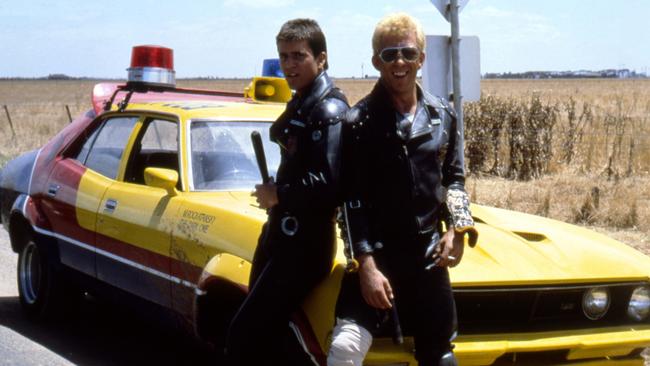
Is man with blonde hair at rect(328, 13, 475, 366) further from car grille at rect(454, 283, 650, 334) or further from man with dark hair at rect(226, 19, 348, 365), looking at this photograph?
car grille at rect(454, 283, 650, 334)

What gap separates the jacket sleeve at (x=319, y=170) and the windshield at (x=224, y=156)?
1.54 meters

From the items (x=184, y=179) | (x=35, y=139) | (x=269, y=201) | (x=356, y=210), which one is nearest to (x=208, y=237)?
(x=184, y=179)

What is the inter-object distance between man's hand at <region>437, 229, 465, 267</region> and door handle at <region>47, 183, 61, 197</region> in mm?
3331

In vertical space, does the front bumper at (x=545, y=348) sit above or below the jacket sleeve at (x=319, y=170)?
below

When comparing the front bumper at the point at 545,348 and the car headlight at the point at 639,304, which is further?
the car headlight at the point at 639,304

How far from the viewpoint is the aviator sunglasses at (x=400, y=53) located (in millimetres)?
3150

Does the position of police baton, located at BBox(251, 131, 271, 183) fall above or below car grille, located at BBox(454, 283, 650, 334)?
above

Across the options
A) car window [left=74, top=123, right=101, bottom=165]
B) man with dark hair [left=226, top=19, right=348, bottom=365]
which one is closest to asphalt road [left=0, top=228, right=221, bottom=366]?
car window [left=74, top=123, right=101, bottom=165]

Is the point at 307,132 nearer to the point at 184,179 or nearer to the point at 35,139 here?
the point at 184,179

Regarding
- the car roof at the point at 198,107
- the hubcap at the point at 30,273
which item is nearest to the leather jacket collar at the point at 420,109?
the car roof at the point at 198,107

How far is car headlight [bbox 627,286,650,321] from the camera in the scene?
4090 mm

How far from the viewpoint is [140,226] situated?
15.9 feet

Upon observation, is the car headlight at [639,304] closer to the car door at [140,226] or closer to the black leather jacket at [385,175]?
the black leather jacket at [385,175]

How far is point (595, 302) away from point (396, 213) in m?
1.30
